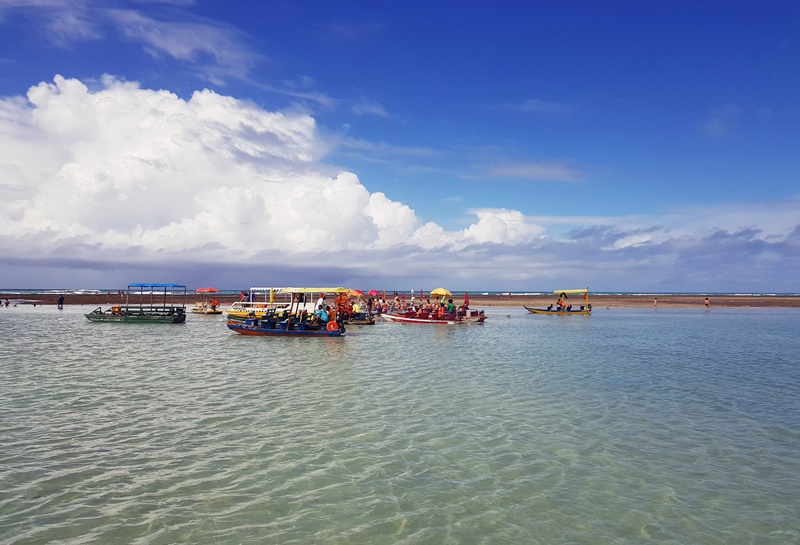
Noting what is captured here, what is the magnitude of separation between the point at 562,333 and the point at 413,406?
32.6 m

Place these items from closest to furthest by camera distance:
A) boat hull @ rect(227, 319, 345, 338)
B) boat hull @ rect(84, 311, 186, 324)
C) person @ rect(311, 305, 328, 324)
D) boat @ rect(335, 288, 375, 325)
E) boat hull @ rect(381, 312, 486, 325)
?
boat hull @ rect(227, 319, 345, 338), person @ rect(311, 305, 328, 324), boat hull @ rect(84, 311, 186, 324), boat @ rect(335, 288, 375, 325), boat hull @ rect(381, 312, 486, 325)

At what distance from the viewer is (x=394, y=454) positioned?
38.0ft

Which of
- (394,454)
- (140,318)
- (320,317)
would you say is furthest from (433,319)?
(394,454)

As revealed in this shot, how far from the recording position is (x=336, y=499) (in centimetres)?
919

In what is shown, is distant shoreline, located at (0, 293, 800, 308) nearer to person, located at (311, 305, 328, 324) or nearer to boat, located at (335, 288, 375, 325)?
boat, located at (335, 288, 375, 325)

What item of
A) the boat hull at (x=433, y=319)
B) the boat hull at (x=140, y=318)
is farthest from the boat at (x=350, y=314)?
the boat hull at (x=140, y=318)

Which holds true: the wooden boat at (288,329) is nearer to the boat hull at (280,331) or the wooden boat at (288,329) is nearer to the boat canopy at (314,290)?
the boat hull at (280,331)

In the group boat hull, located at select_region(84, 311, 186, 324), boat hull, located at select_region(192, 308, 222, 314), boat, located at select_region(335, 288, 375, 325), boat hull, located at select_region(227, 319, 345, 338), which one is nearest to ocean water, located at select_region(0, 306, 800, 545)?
boat hull, located at select_region(227, 319, 345, 338)

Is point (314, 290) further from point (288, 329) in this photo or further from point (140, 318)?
point (140, 318)

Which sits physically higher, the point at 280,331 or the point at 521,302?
the point at 521,302

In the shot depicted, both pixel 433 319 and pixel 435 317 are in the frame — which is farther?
pixel 435 317

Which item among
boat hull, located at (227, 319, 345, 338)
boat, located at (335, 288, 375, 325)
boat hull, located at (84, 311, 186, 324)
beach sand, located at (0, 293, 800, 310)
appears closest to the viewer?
boat hull, located at (227, 319, 345, 338)

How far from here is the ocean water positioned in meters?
8.25

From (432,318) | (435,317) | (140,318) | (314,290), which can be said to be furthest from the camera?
(435,317)
